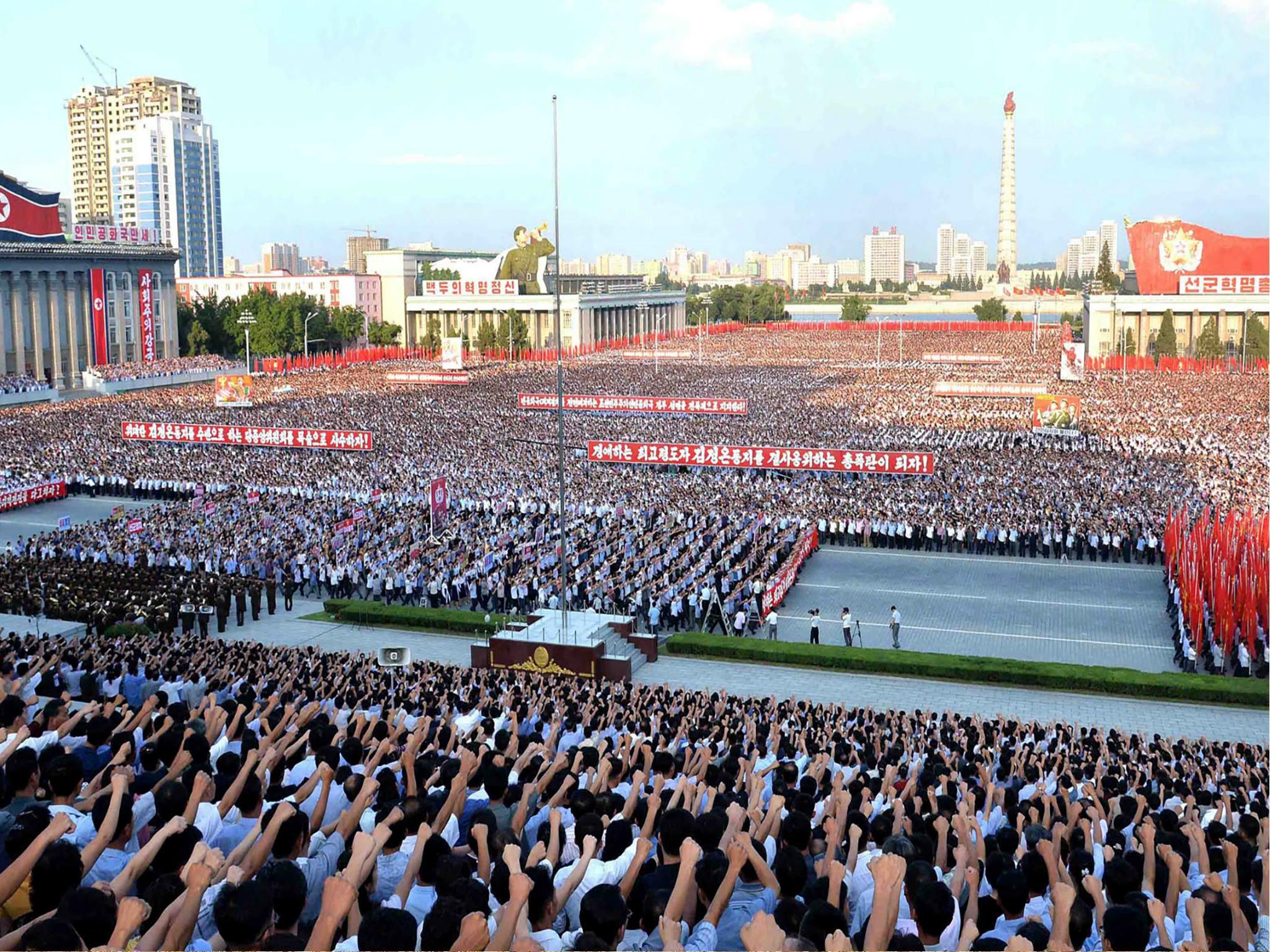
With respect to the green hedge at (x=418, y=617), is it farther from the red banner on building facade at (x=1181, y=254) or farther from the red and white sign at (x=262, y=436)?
the red banner on building facade at (x=1181, y=254)

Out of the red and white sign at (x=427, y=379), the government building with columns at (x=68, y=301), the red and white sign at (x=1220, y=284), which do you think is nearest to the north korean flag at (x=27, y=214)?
the government building with columns at (x=68, y=301)

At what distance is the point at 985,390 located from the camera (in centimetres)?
6094

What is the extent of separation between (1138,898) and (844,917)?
1.73 meters

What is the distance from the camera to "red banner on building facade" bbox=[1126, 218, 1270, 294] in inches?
3597

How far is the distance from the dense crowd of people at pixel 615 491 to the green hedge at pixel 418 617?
118 centimetres

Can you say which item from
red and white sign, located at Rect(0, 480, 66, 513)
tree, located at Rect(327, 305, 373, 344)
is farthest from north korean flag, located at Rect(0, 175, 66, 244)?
red and white sign, located at Rect(0, 480, 66, 513)

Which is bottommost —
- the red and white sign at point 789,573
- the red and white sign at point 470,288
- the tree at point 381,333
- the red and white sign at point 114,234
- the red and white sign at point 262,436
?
the red and white sign at point 789,573

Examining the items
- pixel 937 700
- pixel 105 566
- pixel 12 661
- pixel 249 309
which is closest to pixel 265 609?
pixel 105 566

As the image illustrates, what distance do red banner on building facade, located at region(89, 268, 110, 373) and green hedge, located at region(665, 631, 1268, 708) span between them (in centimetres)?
7189

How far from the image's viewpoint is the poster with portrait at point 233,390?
5500cm

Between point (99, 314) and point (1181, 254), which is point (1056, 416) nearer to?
point (1181, 254)

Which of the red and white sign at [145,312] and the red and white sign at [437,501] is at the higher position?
the red and white sign at [145,312]

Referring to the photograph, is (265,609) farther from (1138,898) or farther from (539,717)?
(1138,898)

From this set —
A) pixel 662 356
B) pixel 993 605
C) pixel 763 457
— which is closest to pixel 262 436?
pixel 763 457
